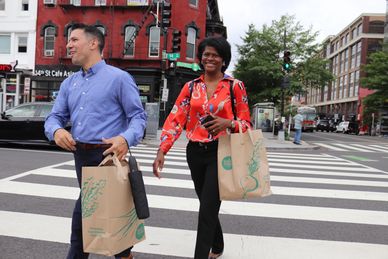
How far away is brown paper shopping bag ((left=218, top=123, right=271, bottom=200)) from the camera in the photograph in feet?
10.1

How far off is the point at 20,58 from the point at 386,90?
3341cm

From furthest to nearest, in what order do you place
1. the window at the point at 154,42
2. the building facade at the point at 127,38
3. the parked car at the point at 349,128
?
the parked car at the point at 349,128, the window at the point at 154,42, the building facade at the point at 127,38

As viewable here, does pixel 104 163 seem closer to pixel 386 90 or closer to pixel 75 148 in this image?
pixel 75 148

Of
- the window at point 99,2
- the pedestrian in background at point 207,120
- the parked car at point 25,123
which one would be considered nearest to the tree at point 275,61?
the window at point 99,2

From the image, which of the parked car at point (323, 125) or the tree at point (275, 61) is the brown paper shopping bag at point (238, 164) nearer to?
the tree at point (275, 61)

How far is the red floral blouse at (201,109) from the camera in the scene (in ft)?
10.6

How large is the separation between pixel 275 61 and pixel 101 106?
30.7m

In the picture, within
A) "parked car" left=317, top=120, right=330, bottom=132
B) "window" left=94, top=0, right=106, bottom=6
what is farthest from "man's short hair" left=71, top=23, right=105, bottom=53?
"parked car" left=317, top=120, right=330, bottom=132

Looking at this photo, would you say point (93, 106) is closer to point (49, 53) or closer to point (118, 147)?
point (118, 147)

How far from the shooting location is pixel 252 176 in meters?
3.16

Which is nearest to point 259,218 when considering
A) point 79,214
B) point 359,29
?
point 79,214

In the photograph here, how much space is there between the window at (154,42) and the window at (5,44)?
32.6 ft

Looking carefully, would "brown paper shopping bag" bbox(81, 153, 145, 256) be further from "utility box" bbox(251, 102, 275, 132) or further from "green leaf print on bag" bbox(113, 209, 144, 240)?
"utility box" bbox(251, 102, 275, 132)

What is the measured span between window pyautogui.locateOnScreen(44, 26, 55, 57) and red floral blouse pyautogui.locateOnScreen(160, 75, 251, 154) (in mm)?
26385
